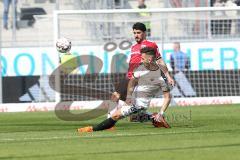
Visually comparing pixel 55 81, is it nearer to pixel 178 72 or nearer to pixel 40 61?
pixel 40 61

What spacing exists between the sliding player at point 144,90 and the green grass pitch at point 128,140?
23 centimetres

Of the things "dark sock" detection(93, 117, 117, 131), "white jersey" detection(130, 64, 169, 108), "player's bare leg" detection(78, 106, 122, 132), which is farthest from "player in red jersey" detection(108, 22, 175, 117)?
"dark sock" detection(93, 117, 117, 131)

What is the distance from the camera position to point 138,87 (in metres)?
14.4

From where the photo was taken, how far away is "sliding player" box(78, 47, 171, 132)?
46.0 feet

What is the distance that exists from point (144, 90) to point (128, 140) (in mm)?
2237

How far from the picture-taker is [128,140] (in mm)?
12195

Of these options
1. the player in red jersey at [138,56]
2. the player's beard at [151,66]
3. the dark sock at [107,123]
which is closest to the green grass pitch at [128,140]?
the dark sock at [107,123]

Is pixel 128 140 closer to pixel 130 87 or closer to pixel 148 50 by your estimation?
pixel 148 50

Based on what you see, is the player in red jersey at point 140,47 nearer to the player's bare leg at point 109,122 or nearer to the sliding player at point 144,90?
the sliding player at point 144,90

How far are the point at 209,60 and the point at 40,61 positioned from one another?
4731mm

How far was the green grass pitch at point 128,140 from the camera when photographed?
33.8ft

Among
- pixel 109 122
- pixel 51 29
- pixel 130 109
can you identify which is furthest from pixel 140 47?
pixel 51 29

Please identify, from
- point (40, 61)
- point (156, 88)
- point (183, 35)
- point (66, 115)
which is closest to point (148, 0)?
point (183, 35)

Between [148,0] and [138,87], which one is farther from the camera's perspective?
[148,0]
